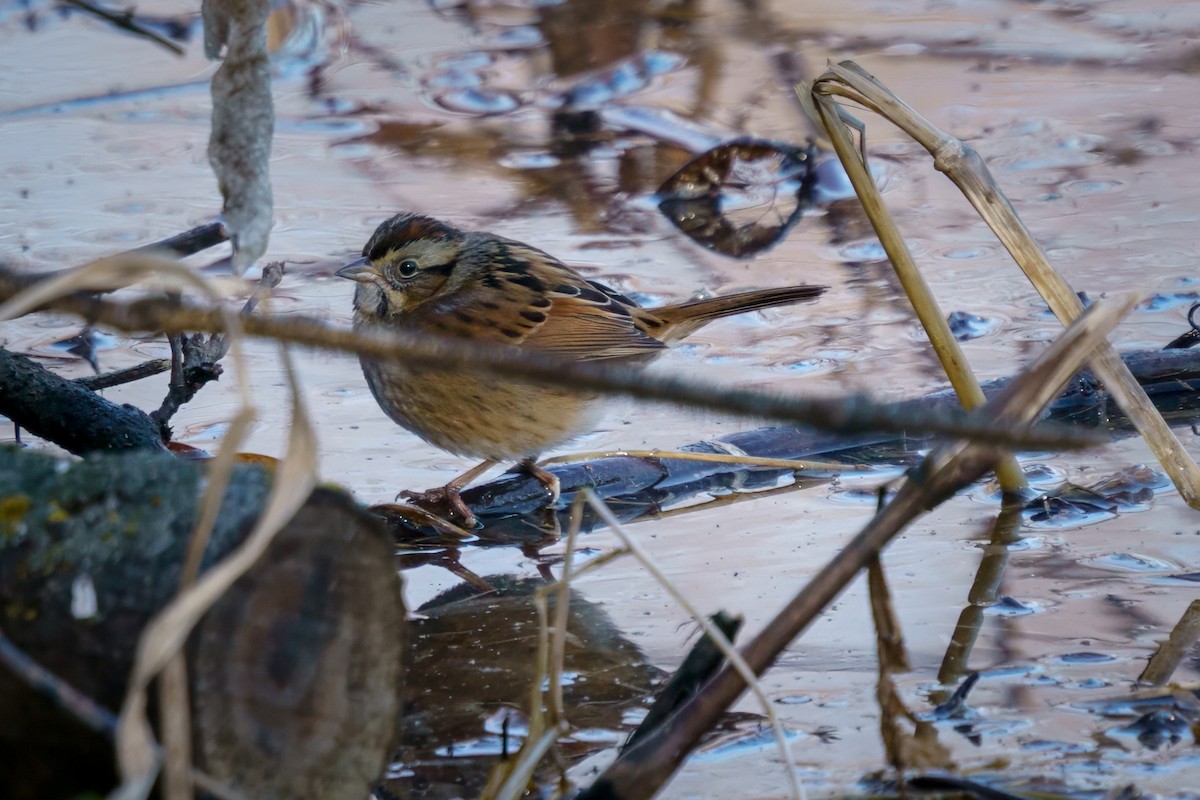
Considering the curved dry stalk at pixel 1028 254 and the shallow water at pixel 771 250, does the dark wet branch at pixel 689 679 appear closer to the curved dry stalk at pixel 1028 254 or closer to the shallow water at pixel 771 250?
the shallow water at pixel 771 250

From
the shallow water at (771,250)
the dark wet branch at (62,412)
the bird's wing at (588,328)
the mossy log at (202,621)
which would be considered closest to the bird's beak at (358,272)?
the shallow water at (771,250)

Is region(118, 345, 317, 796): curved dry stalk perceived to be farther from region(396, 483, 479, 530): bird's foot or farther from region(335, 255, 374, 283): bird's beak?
region(335, 255, 374, 283): bird's beak

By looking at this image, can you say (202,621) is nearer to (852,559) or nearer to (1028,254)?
(852,559)

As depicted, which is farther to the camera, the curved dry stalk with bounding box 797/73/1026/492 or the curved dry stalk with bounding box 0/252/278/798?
the curved dry stalk with bounding box 797/73/1026/492

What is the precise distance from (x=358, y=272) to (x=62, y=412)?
66.3 inches

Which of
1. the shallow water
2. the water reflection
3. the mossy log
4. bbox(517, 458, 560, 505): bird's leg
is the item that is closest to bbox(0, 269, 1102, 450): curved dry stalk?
the mossy log

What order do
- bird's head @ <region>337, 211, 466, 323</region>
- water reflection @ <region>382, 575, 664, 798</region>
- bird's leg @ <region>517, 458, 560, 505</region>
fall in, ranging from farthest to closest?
bird's head @ <region>337, 211, 466, 323</region>, bird's leg @ <region>517, 458, 560, 505</region>, water reflection @ <region>382, 575, 664, 798</region>

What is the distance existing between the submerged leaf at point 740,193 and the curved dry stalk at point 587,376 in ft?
15.9

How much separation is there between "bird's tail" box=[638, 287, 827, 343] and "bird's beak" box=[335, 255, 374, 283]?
1.00 meters

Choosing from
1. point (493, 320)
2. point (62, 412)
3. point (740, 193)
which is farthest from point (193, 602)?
point (740, 193)

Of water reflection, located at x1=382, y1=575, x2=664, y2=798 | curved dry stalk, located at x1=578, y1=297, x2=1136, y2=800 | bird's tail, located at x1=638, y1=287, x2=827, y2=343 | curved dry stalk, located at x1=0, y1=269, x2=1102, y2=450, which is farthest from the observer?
bird's tail, located at x1=638, y1=287, x2=827, y2=343

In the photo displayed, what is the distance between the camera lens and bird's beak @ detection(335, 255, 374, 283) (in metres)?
5.18

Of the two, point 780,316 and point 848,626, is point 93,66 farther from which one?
point 848,626

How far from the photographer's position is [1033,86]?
813 centimetres
